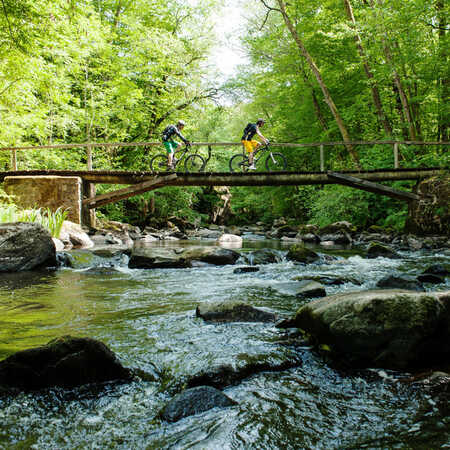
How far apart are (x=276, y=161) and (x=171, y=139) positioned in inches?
143

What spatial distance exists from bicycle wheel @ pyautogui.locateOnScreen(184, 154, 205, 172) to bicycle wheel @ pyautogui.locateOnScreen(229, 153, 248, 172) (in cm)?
102

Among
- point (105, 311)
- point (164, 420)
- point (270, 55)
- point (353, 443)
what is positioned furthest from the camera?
point (270, 55)

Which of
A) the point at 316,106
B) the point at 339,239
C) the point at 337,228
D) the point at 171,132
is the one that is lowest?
the point at 339,239

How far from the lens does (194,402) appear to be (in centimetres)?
204

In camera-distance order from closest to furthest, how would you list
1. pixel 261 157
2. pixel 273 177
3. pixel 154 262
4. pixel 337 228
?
1. pixel 154 262
2. pixel 273 177
3. pixel 261 157
4. pixel 337 228

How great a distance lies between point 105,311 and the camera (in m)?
3.99

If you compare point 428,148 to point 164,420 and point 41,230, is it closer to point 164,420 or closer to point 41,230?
point 41,230

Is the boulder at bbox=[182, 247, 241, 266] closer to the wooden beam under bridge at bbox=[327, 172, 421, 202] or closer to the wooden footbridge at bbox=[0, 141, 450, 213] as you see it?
the wooden footbridge at bbox=[0, 141, 450, 213]

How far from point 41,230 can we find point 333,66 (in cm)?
1452

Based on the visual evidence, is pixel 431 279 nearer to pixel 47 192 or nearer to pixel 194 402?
pixel 194 402

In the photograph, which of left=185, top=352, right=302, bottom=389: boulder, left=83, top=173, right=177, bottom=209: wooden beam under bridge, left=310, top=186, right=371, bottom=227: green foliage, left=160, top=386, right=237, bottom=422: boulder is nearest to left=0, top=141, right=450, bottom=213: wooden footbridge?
left=83, top=173, right=177, bottom=209: wooden beam under bridge

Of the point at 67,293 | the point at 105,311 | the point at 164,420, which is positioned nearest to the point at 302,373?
the point at 164,420

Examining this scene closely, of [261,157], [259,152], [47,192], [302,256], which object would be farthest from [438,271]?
[47,192]

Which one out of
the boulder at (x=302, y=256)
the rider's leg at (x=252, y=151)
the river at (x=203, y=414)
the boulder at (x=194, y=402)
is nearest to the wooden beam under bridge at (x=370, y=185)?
the rider's leg at (x=252, y=151)
